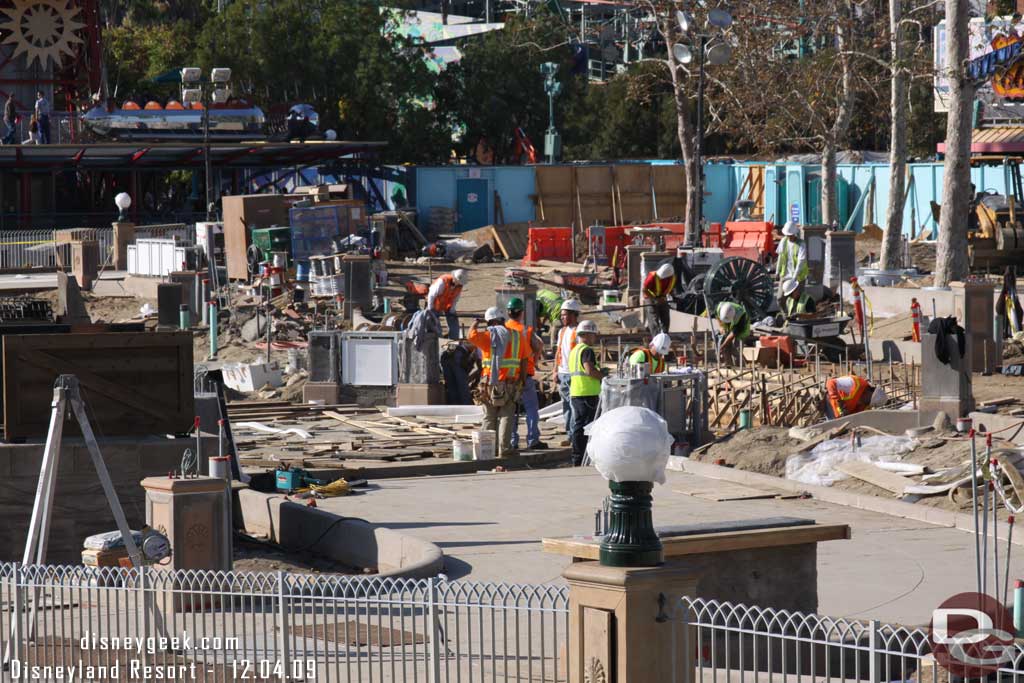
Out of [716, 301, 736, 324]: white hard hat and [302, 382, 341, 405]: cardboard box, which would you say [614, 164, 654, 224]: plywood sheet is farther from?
[302, 382, 341, 405]: cardboard box

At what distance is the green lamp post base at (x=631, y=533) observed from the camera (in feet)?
24.9

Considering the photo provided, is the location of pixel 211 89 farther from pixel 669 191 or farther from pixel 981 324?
pixel 981 324

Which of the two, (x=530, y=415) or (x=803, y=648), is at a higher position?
(x=530, y=415)

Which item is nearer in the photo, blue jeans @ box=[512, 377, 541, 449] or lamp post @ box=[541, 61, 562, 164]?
blue jeans @ box=[512, 377, 541, 449]

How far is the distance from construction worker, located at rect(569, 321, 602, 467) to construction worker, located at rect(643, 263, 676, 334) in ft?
29.1

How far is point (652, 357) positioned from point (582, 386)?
1172 mm

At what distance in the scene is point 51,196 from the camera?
2175 inches

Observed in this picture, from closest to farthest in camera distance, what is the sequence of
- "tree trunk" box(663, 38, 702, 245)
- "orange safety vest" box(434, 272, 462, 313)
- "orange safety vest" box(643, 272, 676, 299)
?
"orange safety vest" box(434, 272, 462, 313), "orange safety vest" box(643, 272, 676, 299), "tree trunk" box(663, 38, 702, 245)

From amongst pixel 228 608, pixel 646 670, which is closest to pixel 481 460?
pixel 228 608

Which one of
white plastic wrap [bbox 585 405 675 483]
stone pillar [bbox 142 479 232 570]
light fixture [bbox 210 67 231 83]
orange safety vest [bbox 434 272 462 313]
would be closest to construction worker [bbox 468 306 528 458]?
stone pillar [bbox 142 479 232 570]

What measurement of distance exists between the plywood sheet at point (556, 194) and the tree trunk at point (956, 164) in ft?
86.6

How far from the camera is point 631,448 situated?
7.42m

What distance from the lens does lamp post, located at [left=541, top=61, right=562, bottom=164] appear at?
209 ft

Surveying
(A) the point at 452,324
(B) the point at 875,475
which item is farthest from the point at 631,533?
(A) the point at 452,324
